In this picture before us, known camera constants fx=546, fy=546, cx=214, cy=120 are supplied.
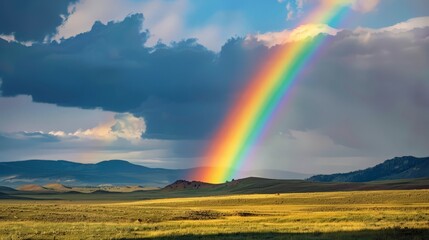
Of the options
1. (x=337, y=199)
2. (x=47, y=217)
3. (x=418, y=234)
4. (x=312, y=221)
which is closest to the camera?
(x=418, y=234)

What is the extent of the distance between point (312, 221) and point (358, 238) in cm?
1984

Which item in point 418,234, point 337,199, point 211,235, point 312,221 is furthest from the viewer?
point 337,199

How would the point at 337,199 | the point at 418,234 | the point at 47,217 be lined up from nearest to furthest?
the point at 418,234
the point at 47,217
the point at 337,199

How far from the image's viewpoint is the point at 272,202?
11388cm

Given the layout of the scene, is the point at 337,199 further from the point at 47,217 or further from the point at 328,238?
the point at 328,238

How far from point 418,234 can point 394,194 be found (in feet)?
262

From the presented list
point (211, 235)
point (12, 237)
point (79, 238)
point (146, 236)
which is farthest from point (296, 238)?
point (12, 237)

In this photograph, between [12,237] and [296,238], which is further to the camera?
[12,237]

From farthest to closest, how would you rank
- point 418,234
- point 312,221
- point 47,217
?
point 47,217
point 312,221
point 418,234

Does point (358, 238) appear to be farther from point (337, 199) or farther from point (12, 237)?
point (337, 199)

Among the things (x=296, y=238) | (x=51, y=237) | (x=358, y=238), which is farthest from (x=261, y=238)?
(x=51, y=237)

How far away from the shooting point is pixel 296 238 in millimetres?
34562

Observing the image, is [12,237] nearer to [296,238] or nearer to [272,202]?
[296,238]

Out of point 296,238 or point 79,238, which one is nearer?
point 296,238
